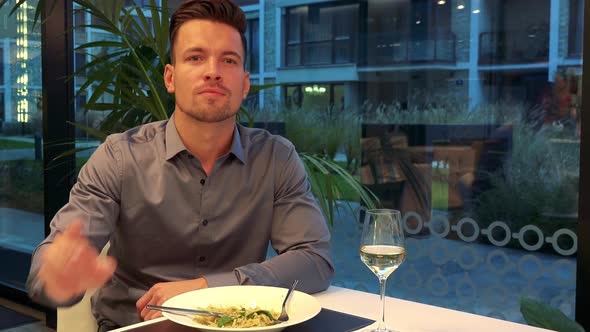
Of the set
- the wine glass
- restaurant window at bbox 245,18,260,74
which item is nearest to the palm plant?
restaurant window at bbox 245,18,260,74

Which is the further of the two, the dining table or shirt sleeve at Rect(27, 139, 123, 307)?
shirt sleeve at Rect(27, 139, 123, 307)

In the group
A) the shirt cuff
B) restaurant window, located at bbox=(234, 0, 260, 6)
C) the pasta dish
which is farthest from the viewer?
restaurant window, located at bbox=(234, 0, 260, 6)

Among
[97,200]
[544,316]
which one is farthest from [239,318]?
[544,316]

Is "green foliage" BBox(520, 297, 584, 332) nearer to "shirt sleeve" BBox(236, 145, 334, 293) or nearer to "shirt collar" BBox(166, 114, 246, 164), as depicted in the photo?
"shirt sleeve" BBox(236, 145, 334, 293)

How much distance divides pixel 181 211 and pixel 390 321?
0.67 metres

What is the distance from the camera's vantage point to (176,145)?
177cm

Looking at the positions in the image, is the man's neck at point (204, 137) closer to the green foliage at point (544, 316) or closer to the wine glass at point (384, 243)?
the wine glass at point (384, 243)

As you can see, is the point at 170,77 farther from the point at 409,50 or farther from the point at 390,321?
the point at 409,50

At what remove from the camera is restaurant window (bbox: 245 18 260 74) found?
3.30 m

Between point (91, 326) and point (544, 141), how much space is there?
5.54 feet

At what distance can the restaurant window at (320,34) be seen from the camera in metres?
3.00

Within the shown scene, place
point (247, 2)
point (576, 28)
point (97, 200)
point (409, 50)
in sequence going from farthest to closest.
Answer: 1. point (247, 2)
2. point (409, 50)
3. point (576, 28)
4. point (97, 200)

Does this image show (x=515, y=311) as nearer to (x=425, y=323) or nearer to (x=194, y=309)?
(x=425, y=323)

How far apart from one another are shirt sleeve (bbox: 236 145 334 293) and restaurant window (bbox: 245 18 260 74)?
59.0 inches
